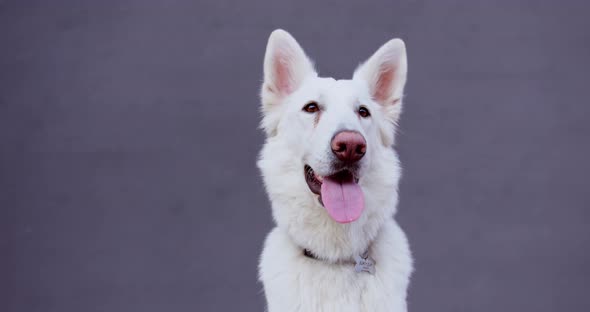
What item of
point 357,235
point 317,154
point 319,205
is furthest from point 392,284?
point 317,154

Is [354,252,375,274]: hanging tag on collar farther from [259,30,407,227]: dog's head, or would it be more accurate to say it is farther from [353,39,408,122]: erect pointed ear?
[353,39,408,122]: erect pointed ear

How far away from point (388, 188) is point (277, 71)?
933 mm

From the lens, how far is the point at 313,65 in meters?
3.53

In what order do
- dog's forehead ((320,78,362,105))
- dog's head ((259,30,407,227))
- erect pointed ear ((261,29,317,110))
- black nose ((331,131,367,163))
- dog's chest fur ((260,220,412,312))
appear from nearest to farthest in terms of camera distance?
black nose ((331,131,367,163)) → dog's head ((259,30,407,227)) → dog's chest fur ((260,220,412,312)) → dog's forehead ((320,78,362,105)) → erect pointed ear ((261,29,317,110))

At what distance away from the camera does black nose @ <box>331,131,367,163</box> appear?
272 cm

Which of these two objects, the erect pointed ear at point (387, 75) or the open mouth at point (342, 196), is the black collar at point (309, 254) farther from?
the erect pointed ear at point (387, 75)

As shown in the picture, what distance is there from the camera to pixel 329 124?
2918 mm

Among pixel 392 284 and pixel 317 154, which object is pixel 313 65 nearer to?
pixel 317 154

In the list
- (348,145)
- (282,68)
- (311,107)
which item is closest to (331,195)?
(348,145)

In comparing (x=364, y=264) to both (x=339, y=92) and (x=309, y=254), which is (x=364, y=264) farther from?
(x=339, y=92)

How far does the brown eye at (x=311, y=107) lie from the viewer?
3156 millimetres

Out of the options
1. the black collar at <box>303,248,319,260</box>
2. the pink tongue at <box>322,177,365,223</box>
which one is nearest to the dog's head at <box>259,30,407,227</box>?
the pink tongue at <box>322,177,365,223</box>

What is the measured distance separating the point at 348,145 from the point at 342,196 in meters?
0.30

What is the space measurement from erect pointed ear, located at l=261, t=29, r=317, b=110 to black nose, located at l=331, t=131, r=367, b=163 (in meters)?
0.77
